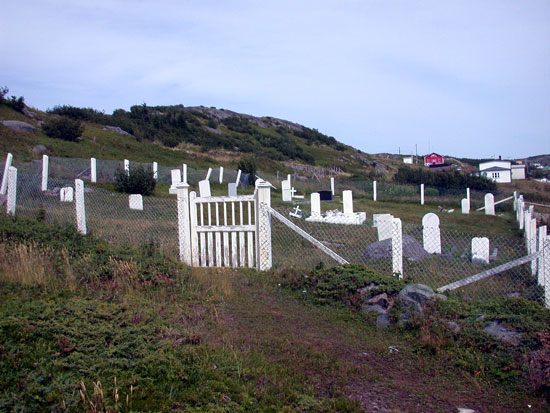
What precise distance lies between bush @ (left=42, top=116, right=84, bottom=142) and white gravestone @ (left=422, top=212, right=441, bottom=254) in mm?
24487

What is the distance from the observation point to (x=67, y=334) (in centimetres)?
417

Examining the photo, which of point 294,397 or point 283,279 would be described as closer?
point 294,397

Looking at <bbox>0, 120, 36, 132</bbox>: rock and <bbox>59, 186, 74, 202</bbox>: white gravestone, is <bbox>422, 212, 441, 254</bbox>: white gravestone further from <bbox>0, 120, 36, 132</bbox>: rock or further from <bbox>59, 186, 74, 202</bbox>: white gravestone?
<bbox>0, 120, 36, 132</bbox>: rock

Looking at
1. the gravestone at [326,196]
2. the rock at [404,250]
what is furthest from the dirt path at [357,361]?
the gravestone at [326,196]

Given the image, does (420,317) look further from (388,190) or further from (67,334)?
(388,190)

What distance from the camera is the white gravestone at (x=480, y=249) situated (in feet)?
29.6

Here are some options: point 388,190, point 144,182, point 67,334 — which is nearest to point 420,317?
point 67,334

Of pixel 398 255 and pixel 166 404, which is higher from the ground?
pixel 398 255

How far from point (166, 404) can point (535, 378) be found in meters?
2.91

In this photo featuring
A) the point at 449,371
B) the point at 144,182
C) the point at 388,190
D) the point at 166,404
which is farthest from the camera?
the point at 388,190

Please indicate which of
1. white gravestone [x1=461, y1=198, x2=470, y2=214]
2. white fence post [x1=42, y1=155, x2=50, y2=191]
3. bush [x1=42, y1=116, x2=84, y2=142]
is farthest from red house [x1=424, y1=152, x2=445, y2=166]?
white fence post [x1=42, y1=155, x2=50, y2=191]

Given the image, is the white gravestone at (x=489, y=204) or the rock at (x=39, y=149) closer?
the rock at (x=39, y=149)

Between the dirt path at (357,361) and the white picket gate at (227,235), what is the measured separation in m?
1.88

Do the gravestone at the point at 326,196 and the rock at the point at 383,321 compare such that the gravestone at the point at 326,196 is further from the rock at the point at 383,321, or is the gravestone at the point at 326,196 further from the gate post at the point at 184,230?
the rock at the point at 383,321
